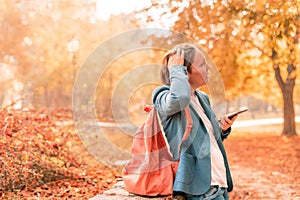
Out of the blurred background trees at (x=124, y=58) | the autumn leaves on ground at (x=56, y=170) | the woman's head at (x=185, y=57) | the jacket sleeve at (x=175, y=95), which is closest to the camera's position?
the jacket sleeve at (x=175, y=95)

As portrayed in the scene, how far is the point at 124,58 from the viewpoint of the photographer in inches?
635

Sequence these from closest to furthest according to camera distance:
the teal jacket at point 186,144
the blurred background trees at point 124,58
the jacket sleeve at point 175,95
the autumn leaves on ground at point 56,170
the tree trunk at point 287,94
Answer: the jacket sleeve at point 175,95 < the teal jacket at point 186,144 < the autumn leaves on ground at point 56,170 < the blurred background trees at point 124,58 < the tree trunk at point 287,94

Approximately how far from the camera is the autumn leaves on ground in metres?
4.25

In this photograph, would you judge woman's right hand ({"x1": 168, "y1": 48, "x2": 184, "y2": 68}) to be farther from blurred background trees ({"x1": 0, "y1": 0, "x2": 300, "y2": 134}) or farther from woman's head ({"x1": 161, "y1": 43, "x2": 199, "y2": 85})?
blurred background trees ({"x1": 0, "y1": 0, "x2": 300, "y2": 134})

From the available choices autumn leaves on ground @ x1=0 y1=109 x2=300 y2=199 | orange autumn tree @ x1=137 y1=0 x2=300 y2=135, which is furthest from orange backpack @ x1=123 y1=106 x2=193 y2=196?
orange autumn tree @ x1=137 y1=0 x2=300 y2=135

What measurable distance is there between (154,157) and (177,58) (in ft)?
2.18

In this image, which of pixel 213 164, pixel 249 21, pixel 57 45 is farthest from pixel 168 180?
pixel 57 45

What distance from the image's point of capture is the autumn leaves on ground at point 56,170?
14.0 ft

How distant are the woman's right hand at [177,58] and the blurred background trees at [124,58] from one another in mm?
2503

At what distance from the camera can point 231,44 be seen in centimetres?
742

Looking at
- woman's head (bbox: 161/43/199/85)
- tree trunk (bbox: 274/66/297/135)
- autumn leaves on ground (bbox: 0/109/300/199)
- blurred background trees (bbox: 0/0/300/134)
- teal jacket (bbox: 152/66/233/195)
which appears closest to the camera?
teal jacket (bbox: 152/66/233/195)

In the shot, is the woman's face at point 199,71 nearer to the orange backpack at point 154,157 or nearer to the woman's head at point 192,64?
the woman's head at point 192,64

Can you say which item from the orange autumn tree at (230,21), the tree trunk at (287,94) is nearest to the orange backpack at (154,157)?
the orange autumn tree at (230,21)

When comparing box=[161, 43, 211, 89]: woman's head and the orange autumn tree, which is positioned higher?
the orange autumn tree
